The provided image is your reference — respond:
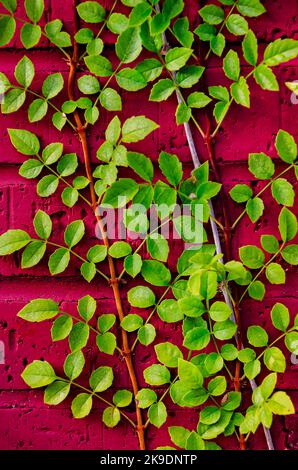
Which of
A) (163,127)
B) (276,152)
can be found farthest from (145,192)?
(276,152)

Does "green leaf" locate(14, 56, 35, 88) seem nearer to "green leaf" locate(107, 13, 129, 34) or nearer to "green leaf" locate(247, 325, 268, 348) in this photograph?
"green leaf" locate(107, 13, 129, 34)

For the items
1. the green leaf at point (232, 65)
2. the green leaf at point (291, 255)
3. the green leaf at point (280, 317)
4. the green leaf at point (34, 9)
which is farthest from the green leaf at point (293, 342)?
the green leaf at point (34, 9)

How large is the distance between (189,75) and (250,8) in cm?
15

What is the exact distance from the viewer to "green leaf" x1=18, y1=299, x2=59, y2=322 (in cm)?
92

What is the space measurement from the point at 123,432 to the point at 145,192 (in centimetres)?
42

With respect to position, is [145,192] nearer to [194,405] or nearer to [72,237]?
[72,237]

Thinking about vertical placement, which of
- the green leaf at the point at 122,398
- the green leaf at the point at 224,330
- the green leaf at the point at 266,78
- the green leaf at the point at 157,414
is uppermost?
the green leaf at the point at 266,78

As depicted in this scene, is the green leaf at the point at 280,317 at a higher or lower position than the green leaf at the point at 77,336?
higher

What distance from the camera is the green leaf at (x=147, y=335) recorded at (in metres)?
0.92

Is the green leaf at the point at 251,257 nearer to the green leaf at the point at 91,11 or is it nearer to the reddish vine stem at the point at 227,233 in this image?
the reddish vine stem at the point at 227,233

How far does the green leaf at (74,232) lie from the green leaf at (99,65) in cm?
25

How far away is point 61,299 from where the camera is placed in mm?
945
